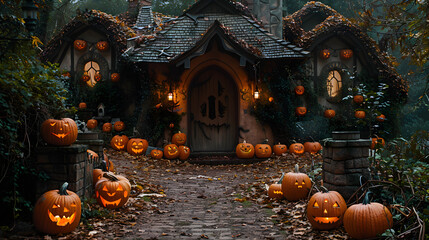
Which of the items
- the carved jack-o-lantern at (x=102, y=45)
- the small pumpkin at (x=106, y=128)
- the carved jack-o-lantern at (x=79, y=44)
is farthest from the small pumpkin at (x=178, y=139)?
the carved jack-o-lantern at (x=79, y=44)

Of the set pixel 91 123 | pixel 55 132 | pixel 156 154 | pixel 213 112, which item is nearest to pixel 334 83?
pixel 213 112

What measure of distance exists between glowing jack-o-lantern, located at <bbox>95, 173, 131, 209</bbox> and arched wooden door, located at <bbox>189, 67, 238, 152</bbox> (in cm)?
741

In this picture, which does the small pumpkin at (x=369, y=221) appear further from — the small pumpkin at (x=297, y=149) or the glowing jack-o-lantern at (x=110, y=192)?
the small pumpkin at (x=297, y=149)

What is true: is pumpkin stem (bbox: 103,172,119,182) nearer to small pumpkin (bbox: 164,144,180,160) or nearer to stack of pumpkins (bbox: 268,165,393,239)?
stack of pumpkins (bbox: 268,165,393,239)

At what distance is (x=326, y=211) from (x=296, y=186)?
143 cm

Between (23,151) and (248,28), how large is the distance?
10021 millimetres

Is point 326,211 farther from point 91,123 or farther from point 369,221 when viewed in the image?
point 91,123

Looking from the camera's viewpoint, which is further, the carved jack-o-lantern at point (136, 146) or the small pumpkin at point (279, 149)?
the small pumpkin at point (279, 149)

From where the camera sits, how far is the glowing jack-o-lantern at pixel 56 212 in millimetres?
4324

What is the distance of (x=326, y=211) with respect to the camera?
461 cm

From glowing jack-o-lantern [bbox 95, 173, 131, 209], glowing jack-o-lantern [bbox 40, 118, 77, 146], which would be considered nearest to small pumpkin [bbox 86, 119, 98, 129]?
glowing jack-o-lantern [bbox 95, 173, 131, 209]

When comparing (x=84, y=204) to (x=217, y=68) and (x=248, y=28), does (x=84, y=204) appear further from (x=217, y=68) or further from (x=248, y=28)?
(x=248, y=28)

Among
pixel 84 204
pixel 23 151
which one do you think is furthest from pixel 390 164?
pixel 23 151

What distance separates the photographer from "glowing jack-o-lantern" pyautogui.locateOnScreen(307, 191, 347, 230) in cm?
461
